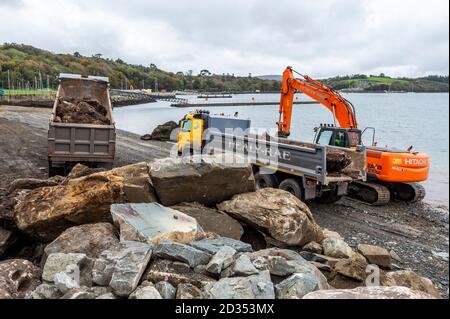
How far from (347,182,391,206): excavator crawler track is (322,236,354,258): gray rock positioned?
5865 mm

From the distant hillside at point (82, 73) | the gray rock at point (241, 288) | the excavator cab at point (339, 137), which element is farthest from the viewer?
the distant hillside at point (82, 73)

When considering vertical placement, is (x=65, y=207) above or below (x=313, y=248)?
above

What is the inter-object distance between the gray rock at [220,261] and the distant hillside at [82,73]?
193ft

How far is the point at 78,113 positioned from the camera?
35.2 ft

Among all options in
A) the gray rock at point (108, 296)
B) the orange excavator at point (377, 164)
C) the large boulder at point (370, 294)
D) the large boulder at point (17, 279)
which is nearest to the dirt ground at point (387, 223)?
the orange excavator at point (377, 164)

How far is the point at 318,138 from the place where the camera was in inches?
465

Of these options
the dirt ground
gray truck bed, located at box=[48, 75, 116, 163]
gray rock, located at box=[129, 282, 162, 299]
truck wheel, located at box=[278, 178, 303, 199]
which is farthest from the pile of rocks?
gray truck bed, located at box=[48, 75, 116, 163]

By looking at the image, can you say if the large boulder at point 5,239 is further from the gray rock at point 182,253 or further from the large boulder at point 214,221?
the gray rock at point 182,253

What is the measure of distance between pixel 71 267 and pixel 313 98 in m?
11.6

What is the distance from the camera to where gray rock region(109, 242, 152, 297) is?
3049 millimetres

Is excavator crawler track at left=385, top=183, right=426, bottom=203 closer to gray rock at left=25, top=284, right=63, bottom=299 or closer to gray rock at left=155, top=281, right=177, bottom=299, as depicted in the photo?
gray rock at left=155, top=281, right=177, bottom=299

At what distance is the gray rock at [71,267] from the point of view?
337 centimetres

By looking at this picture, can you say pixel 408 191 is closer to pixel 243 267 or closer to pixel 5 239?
pixel 243 267

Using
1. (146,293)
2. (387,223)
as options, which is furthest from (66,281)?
(387,223)
